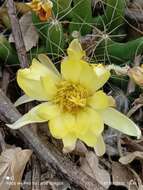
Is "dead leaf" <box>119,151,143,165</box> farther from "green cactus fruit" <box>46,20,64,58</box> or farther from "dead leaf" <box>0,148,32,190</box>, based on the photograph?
"green cactus fruit" <box>46,20,64,58</box>

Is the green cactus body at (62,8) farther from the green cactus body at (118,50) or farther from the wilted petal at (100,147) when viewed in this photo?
the wilted petal at (100,147)

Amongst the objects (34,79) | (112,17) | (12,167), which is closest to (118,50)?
(112,17)

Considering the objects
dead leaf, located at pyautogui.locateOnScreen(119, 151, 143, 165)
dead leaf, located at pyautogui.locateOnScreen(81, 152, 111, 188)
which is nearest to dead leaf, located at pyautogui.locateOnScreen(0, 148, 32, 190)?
dead leaf, located at pyautogui.locateOnScreen(81, 152, 111, 188)

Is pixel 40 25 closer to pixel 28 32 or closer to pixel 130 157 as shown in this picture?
pixel 28 32

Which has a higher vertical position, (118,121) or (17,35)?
(17,35)

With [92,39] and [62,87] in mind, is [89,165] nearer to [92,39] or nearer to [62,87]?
[62,87]
